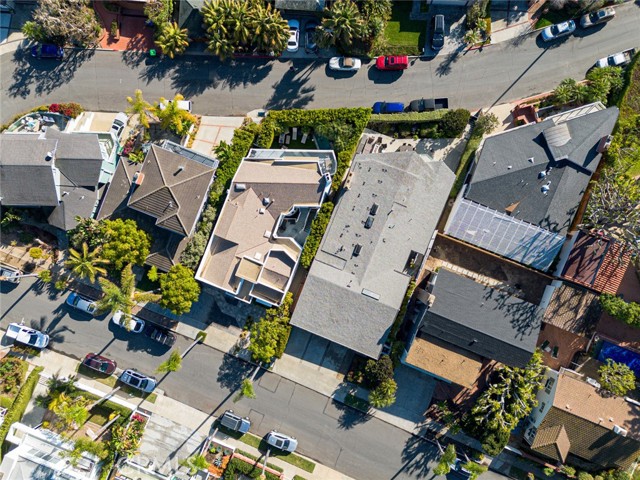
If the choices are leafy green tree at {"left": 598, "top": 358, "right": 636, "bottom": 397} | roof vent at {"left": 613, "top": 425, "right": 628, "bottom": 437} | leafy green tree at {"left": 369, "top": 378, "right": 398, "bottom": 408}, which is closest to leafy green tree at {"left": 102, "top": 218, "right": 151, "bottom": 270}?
leafy green tree at {"left": 369, "top": 378, "right": 398, "bottom": 408}

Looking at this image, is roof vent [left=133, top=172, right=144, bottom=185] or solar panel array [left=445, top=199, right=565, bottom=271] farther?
solar panel array [left=445, top=199, right=565, bottom=271]

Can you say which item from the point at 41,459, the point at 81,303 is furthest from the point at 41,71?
the point at 41,459

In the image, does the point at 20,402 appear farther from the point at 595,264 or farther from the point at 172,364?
the point at 595,264

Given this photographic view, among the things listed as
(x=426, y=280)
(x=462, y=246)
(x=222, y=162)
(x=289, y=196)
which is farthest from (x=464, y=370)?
(x=222, y=162)

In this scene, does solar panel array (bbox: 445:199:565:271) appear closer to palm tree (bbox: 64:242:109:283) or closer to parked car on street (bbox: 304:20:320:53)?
parked car on street (bbox: 304:20:320:53)

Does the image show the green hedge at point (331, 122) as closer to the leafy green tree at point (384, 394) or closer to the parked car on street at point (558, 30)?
the leafy green tree at point (384, 394)

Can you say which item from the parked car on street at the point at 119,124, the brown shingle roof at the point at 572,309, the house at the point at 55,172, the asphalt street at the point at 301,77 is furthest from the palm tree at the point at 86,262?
the brown shingle roof at the point at 572,309
